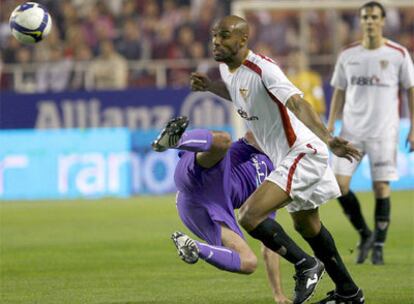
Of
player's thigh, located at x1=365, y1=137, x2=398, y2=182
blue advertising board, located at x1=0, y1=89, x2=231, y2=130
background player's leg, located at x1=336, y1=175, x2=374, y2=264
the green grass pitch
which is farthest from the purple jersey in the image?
blue advertising board, located at x1=0, y1=89, x2=231, y2=130

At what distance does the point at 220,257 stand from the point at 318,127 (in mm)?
1198

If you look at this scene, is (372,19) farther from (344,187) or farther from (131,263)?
(131,263)

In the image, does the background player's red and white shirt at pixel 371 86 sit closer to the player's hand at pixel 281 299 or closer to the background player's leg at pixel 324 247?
the player's hand at pixel 281 299

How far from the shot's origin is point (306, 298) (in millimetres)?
8891

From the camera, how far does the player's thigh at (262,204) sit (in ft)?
28.4

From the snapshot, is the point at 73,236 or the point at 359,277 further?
the point at 73,236

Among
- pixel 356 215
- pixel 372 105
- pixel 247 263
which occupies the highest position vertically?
pixel 372 105

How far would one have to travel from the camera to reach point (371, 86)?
510 inches

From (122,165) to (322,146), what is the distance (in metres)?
13.9

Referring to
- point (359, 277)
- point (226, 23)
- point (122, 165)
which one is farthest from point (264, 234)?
point (122, 165)

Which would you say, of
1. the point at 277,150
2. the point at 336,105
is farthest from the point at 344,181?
the point at 277,150

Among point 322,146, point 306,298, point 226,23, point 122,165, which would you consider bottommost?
point 122,165

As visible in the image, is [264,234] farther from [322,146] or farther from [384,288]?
[384,288]

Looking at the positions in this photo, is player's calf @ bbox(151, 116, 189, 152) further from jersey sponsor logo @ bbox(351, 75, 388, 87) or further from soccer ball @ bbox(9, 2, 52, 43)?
jersey sponsor logo @ bbox(351, 75, 388, 87)
